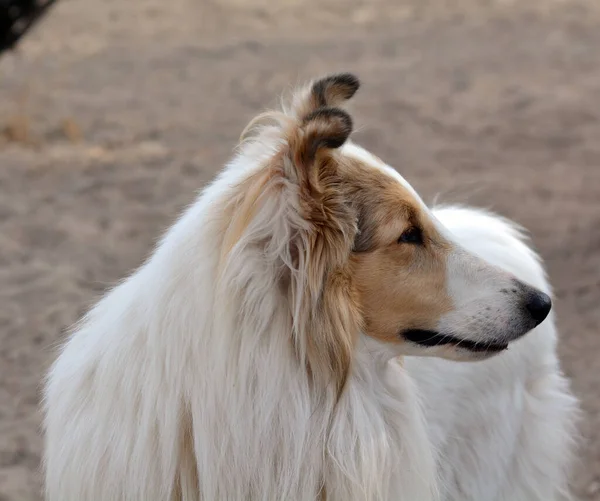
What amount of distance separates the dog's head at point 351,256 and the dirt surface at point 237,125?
1003mm

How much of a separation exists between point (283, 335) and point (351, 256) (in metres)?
0.31

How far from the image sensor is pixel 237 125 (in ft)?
31.7

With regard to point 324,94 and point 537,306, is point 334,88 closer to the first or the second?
point 324,94

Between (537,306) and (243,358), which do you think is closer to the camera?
(243,358)

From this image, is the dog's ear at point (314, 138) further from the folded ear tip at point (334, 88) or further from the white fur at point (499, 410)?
the white fur at point (499, 410)

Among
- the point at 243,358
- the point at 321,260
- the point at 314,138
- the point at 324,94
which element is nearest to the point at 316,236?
the point at 321,260

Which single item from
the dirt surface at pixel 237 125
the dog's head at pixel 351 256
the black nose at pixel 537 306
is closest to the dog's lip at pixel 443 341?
the dog's head at pixel 351 256

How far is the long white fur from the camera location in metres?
2.78

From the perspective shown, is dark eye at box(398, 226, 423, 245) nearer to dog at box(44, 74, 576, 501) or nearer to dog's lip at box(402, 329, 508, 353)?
dog at box(44, 74, 576, 501)

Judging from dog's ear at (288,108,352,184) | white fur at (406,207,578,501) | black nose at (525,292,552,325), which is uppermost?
dog's ear at (288,108,352,184)

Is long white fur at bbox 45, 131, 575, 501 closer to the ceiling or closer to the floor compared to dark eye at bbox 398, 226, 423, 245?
closer to the floor

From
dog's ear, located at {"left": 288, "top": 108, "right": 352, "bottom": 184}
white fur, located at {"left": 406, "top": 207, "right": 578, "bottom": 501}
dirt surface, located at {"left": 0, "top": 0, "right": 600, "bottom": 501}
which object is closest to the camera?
dog's ear, located at {"left": 288, "top": 108, "right": 352, "bottom": 184}

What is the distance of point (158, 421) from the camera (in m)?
2.80

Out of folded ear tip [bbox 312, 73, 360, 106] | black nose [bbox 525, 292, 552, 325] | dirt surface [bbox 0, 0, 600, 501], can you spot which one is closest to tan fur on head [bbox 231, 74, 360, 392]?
folded ear tip [bbox 312, 73, 360, 106]
